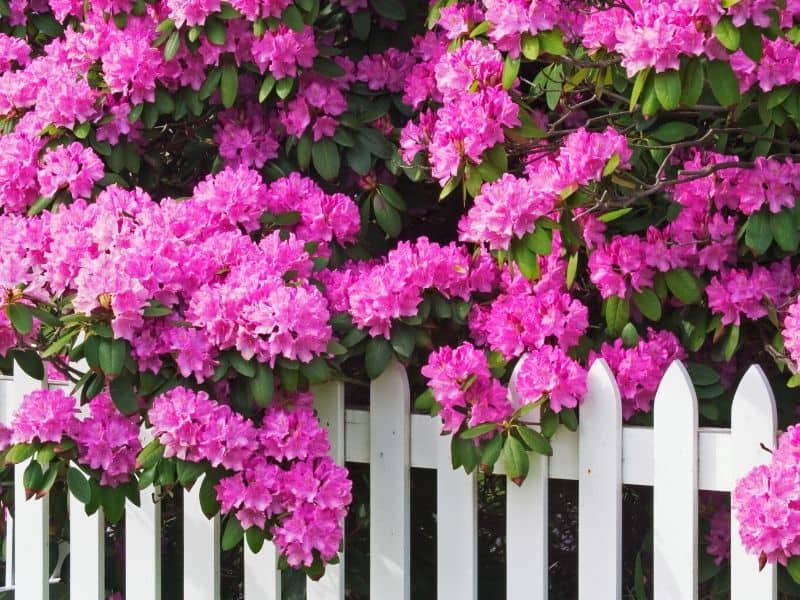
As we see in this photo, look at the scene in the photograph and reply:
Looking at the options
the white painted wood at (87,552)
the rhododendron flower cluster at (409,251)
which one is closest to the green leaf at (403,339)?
the rhododendron flower cluster at (409,251)

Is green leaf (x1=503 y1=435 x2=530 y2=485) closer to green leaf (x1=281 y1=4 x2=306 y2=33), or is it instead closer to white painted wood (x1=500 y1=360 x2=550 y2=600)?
white painted wood (x1=500 y1=360 x2=550 y2=600)

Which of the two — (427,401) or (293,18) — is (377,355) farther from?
(293,18)

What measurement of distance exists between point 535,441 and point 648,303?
0.35 metres

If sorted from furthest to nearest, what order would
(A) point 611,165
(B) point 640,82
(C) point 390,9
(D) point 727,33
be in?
(C) point 390,9
(A) point 611,165
(B) point 640,82
(D) point 727,33

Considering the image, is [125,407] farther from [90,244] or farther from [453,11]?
[453,11]

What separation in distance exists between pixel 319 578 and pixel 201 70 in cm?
118

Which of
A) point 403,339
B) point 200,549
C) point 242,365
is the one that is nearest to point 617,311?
point 403,339

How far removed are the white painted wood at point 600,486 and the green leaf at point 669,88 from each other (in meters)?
0.53

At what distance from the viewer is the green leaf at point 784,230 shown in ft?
7.58

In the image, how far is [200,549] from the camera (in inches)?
108

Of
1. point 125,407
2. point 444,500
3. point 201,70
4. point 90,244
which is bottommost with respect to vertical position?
point 444,500

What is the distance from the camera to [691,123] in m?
2.62

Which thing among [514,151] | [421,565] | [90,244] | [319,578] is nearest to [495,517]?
[421,565]

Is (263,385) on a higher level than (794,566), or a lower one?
higher
